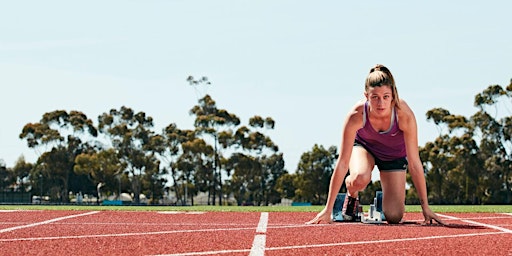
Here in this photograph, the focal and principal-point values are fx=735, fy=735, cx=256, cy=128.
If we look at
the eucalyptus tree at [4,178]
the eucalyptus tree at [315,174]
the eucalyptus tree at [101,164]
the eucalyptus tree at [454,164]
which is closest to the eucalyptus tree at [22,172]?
the eucalyptus tree at [4,178]

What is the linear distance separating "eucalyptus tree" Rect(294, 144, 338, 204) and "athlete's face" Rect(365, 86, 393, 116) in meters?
59.0

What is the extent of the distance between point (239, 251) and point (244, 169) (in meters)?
63.9

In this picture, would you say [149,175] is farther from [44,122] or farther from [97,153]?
[44,122]

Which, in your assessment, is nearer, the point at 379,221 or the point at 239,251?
the point at 239,251

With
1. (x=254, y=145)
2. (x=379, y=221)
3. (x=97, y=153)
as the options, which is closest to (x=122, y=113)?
(x=97, y=153)

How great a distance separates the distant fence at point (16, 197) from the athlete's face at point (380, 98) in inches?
3257

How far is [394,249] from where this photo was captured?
5.82 meters

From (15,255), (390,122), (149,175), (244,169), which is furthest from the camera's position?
(149,175)

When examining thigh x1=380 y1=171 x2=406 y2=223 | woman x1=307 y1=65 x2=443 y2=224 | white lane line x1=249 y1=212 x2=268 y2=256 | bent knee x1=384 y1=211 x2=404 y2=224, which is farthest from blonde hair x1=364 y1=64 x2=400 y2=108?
white lane line x1=249 y1=212 x2=268 y2=256

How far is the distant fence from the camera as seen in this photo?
3410 inches

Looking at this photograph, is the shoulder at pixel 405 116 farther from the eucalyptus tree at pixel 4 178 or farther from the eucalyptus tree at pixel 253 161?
the eucalyptus tree at pixel 4 178

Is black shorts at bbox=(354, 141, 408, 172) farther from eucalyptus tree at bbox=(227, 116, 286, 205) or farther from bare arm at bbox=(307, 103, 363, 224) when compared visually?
eucalyptus tree at bbox=(227, 116, 286, 205)

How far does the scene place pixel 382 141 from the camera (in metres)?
9.85

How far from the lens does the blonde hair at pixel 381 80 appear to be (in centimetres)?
897
